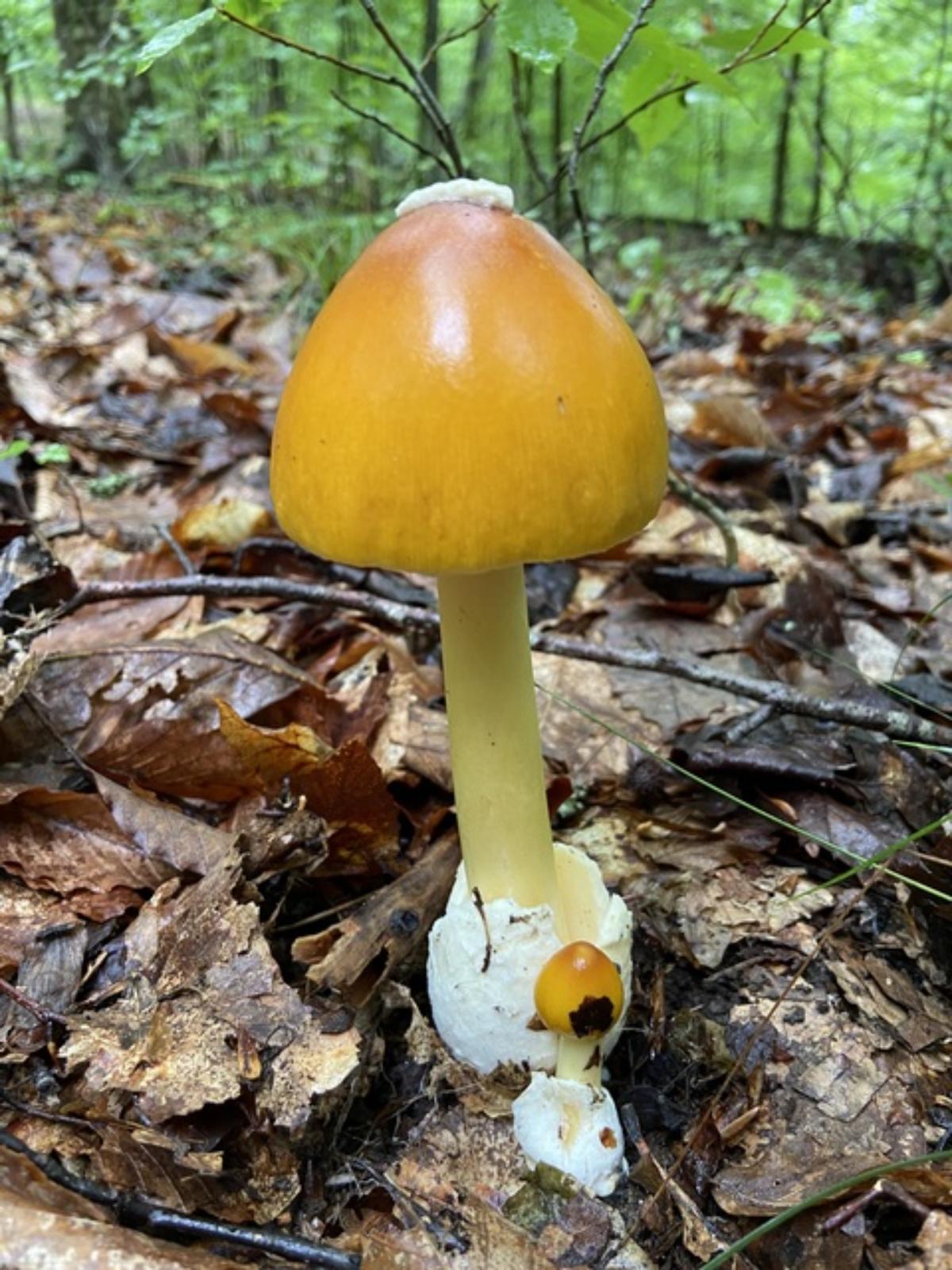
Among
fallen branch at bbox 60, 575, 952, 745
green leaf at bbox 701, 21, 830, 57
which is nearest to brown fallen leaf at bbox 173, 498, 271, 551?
fallen branch at bbox 60, 575, 952, 745

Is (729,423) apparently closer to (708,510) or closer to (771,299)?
(708,510)

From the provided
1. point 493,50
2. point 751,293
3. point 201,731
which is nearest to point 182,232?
point 493,50

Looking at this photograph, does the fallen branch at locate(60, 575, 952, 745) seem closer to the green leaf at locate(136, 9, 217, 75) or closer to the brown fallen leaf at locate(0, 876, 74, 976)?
the brown fallen leaf at locate(0, 876, 74, 976)

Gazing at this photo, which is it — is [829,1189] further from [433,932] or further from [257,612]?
[257,612]

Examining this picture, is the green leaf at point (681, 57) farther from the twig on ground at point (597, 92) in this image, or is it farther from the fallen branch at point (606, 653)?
the fallen branch at point (606, 653)

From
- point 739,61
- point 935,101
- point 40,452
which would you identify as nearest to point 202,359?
point 40,452
